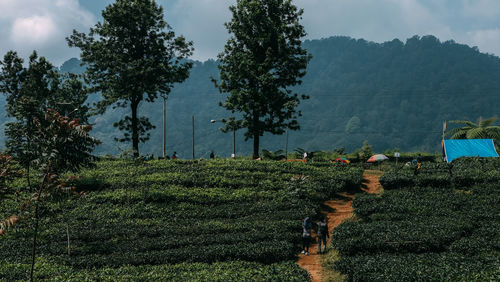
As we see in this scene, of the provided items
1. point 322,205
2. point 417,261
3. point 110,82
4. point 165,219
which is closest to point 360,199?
point 322,205

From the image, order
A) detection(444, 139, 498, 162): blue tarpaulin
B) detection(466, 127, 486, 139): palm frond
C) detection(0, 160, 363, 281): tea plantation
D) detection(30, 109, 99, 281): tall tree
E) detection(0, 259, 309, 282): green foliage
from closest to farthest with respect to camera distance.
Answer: detection(30, 109, 99, 281): tall tree
detection(0, 259, 309, 282): green foliage
detection(0, 160, 363, 281): tea plantation
detection(444, 139, 498, 162): blue tarpaulin
detection(466, 127, 486, 139): palm frond

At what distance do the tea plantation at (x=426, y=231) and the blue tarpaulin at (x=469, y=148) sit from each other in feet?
24.6

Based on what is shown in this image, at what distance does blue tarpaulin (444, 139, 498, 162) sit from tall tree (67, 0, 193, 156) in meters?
31.3

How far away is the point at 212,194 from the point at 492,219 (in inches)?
765

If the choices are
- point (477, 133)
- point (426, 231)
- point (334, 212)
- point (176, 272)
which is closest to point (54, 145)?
point (176, 272)

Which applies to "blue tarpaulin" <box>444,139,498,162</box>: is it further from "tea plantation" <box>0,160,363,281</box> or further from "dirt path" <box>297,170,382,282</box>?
"tea plantation" <box>0,160,363,281</box>

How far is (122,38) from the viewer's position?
45625 mm

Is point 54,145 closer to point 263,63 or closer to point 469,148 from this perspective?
point 263,63

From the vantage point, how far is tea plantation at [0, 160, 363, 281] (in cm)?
1928

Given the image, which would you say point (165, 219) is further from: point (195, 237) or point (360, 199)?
point (360, 199)

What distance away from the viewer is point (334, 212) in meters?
30.3

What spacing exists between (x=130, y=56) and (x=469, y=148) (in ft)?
130

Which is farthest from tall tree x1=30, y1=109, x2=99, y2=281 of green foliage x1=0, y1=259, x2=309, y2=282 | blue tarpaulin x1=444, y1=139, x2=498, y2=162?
blue tarpaulin x1=444, y1=139, x2=498, y2=162

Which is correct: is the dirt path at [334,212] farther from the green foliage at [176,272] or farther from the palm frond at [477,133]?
the palm frond at [477,133]
